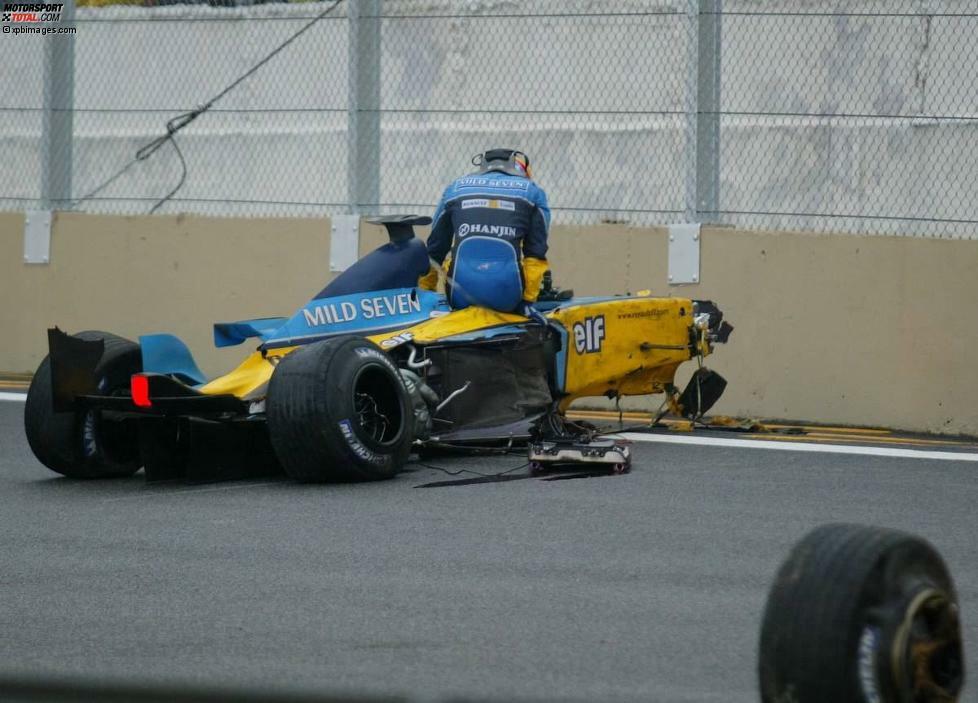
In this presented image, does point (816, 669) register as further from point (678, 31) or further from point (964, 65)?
point (678, 31)

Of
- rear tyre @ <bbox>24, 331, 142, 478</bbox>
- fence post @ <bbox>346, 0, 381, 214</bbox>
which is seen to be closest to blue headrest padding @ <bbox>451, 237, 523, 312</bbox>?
rear tyre @ <bbox>24, 331, 142, 478</bbox>

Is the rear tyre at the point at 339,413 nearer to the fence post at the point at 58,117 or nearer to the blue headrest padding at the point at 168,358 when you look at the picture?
the blue headrest padding at the point at 168,358

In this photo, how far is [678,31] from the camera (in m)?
15.2

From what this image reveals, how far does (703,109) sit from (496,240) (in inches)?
93.3

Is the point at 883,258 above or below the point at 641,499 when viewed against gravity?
above

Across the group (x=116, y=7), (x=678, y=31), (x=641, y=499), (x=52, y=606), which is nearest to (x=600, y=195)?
(x=678, y=31)

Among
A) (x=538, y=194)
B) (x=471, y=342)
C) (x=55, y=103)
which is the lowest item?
(x=471, y=342)

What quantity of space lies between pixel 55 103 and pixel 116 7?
3571 mm

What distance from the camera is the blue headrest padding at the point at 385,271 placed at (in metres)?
8.90

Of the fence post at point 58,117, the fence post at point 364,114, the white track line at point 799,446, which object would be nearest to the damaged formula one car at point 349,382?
the white track line at point 799,446

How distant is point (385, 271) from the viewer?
8953 mm

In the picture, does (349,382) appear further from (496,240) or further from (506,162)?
(506,162)

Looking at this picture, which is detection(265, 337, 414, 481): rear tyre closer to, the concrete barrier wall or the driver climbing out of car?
the driver climbing out of car

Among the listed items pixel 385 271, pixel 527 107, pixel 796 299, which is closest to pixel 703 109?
pixel 796 299
